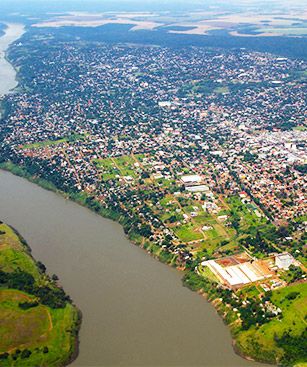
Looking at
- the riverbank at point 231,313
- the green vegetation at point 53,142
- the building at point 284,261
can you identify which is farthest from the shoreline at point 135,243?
the green vegetation at point 53,142

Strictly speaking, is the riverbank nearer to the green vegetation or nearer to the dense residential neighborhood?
the dense residential neighborhood

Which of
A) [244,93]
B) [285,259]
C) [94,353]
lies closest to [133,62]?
[244,93]

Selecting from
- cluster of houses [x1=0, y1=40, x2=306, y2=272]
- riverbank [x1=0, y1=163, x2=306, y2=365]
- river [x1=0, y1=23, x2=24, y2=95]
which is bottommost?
river [x1=0, y1=23, x2=24, y2=95]

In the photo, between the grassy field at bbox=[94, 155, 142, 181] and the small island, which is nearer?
the small island

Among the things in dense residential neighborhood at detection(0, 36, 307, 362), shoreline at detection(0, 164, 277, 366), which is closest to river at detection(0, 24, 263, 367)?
shoreline at detection(0, 164, 277, 366)

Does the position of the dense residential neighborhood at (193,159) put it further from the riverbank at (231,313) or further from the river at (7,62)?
the river at (7,62)

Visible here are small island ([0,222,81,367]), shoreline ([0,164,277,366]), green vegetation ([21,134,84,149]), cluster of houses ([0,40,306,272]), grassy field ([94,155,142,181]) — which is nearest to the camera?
small island ([0,222,81,367])

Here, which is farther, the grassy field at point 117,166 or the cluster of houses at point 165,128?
the grassy field at point 117,166
